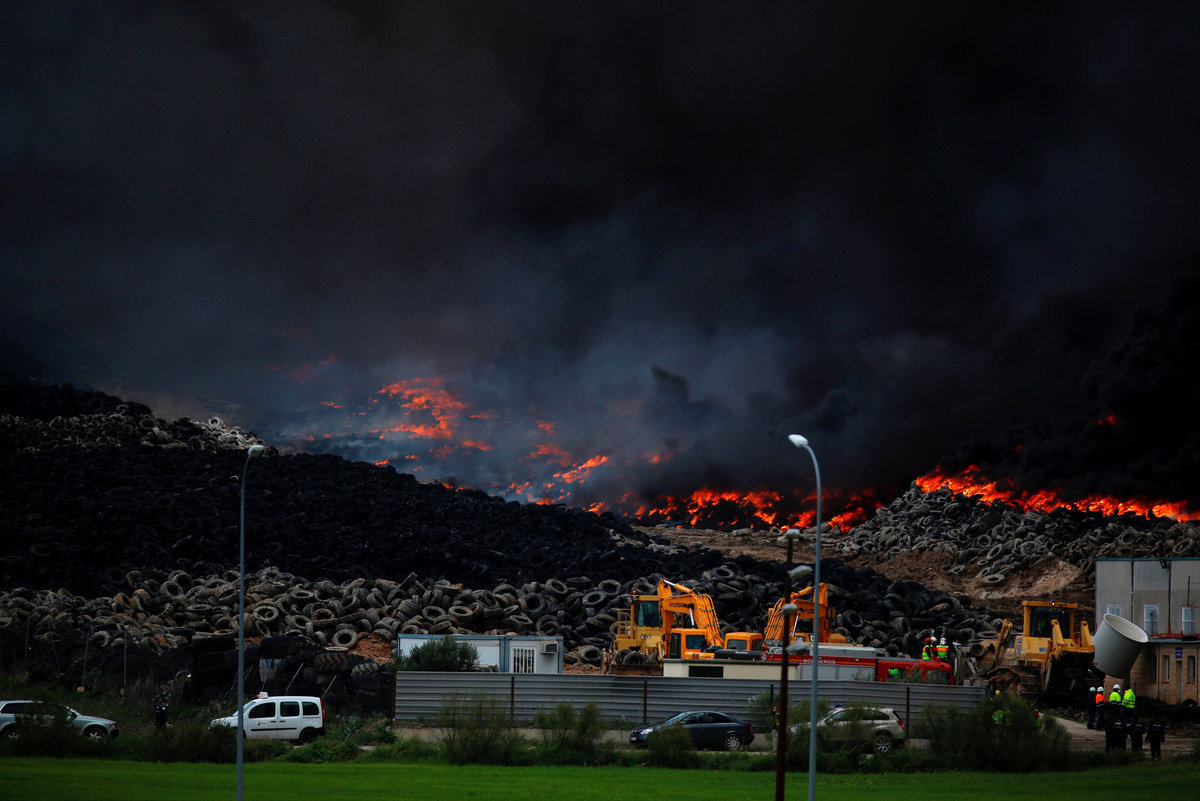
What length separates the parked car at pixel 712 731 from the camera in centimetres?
3194

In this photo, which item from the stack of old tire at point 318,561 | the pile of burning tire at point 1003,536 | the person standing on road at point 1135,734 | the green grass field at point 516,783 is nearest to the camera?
the green grass field at point 516,783

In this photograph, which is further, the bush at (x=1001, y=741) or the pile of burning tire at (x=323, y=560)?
the pile of burning tire at (x=323, y=560)

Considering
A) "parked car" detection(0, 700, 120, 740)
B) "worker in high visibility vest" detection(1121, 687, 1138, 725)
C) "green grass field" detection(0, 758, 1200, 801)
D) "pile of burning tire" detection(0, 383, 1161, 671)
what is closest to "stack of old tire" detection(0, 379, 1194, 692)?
"pile of burning tire" detection(0, 383, 1161, 671)

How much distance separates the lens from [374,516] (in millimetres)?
68562

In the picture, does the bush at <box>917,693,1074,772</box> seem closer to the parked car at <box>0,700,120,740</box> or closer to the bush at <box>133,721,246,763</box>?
the bush at <box>133,721,246,763</box>

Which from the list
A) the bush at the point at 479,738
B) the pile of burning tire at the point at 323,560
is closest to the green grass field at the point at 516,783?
the bush at the point at 479,738

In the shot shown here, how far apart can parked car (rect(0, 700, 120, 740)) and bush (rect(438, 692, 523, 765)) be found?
32.3ft

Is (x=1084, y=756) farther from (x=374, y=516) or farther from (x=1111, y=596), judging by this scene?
(x=374, y=516)

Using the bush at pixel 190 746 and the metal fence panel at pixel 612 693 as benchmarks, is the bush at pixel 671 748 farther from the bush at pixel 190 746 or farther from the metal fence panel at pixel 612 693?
the bush at pixel 190 746

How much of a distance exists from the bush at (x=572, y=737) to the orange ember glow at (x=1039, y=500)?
207 ft

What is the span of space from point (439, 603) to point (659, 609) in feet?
40.1

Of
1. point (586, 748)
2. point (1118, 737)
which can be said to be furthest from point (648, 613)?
point (1118, 737)

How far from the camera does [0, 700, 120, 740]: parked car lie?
2922 cm

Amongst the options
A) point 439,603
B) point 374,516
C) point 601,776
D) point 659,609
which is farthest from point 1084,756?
point 374,516
